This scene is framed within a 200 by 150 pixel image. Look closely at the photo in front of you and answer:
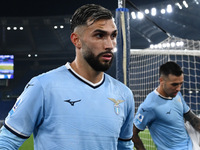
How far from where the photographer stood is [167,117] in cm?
337

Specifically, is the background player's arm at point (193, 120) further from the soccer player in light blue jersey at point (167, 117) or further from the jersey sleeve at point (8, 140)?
the jersey sleeve at point (8, 140)

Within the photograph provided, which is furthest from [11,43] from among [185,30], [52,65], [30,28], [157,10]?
[185,30]

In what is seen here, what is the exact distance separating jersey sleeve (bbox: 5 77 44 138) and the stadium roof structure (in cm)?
1818

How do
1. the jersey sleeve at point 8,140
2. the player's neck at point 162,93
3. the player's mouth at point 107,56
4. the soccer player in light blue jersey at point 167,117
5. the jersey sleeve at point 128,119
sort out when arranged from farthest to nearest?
the player's neck at point 162,93 < the soccer player in light blue jersey at point 167,117 < the jersey sleeve at point 128,119 < the player's mouth at point 107,56 < the jersey sleeve at point 8,140

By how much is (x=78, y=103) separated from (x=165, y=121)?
214cm

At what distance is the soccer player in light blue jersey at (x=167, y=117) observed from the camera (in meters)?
3.35

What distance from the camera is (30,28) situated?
70.6 ft

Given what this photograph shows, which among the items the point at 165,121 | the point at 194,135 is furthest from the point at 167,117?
the point at 194,135

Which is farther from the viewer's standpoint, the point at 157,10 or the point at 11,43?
the point at 11,43

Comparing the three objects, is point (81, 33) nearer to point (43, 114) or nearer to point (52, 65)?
point (43, 114)

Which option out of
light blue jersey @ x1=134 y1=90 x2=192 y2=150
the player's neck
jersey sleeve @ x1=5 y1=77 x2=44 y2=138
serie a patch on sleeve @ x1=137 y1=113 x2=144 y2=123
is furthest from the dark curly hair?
jersey sleeve @ x1=5 y1=77 x2=44 y2=138

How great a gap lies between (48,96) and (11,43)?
2202cm

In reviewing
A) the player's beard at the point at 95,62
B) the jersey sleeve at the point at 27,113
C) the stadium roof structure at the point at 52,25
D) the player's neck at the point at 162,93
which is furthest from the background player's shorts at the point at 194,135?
the stadium roof structure at the point at 52,25

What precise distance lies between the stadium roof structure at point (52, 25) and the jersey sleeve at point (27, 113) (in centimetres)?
1818
